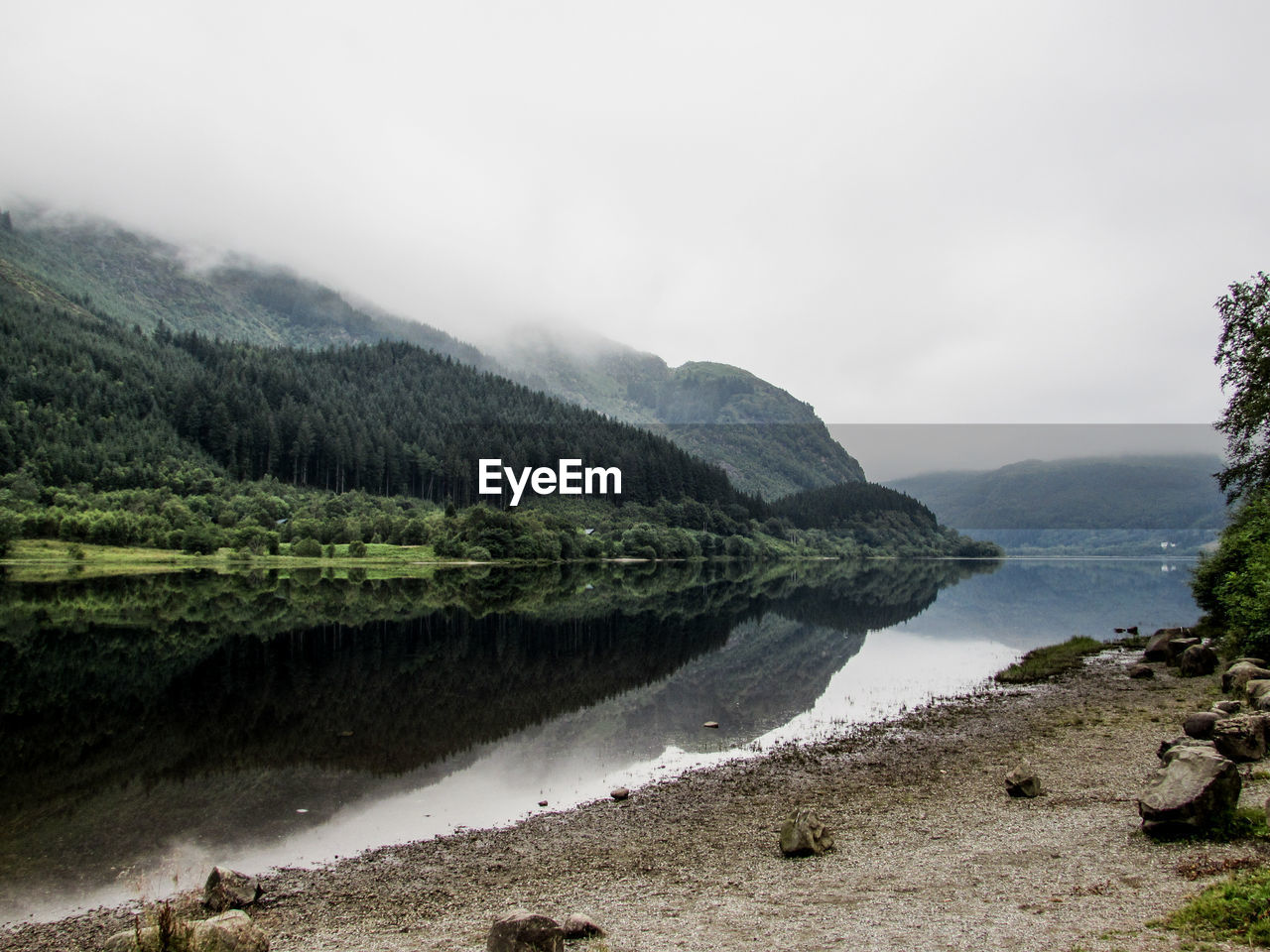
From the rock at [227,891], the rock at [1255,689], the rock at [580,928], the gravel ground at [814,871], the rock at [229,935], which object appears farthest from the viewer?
the rock at [1255,689]

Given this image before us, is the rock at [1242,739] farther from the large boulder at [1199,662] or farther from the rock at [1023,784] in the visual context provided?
the large boulder at [1199,662]

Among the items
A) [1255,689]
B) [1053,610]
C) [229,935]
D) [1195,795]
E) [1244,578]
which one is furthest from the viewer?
[1053,610]

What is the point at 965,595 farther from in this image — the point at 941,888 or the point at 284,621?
the point at 941,888

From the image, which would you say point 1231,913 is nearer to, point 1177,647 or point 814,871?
point 814,871

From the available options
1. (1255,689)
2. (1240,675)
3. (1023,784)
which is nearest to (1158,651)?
(1240,675)

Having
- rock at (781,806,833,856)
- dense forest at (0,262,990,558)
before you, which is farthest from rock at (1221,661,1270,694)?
dense forest at (0,262,990,558)

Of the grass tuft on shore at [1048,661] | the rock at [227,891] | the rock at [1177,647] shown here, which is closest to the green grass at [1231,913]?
the rock at [227,891]
